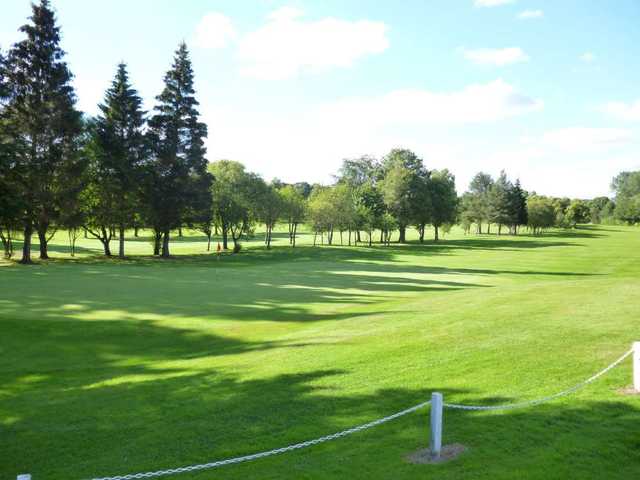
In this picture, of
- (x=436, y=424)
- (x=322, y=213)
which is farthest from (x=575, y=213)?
(x=436, y=424)

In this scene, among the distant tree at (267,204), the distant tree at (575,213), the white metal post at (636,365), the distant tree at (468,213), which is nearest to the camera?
the white metal post at (636,365)

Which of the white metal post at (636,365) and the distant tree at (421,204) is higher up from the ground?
the distant tree at (421,204)

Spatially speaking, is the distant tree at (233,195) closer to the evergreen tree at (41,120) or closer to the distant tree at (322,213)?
the distant tree at (322,213)

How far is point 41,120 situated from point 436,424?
173 feet

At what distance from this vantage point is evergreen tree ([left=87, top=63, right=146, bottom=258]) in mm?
55469

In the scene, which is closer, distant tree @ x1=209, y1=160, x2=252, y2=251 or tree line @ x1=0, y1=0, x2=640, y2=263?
tree line @ x1=0, y1=0, x2=640, y2=263

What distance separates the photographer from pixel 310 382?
11062 mm

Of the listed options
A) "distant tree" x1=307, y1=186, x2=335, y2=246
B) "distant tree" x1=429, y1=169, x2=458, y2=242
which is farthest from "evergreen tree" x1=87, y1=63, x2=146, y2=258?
"distant tree" x1=429, y1=169, x2=458, y2=242

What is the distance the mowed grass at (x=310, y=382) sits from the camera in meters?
7.21

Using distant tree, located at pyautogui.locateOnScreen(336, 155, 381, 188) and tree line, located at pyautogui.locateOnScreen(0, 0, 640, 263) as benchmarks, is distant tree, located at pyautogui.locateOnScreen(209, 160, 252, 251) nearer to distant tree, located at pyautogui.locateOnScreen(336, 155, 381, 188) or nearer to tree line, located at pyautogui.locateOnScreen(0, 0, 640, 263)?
tree line, located at pyautogui.locateOnScreen(0, 0, 640, 263)

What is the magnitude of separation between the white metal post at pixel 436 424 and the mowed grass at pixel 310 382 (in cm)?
32

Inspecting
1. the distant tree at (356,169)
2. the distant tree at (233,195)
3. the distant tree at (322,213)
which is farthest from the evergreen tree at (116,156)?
the distant tree at (356,169)

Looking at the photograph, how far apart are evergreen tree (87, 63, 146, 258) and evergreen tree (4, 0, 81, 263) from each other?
4.77 meters

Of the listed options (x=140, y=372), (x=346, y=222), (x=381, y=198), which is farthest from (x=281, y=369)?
(x=381, y=198)
